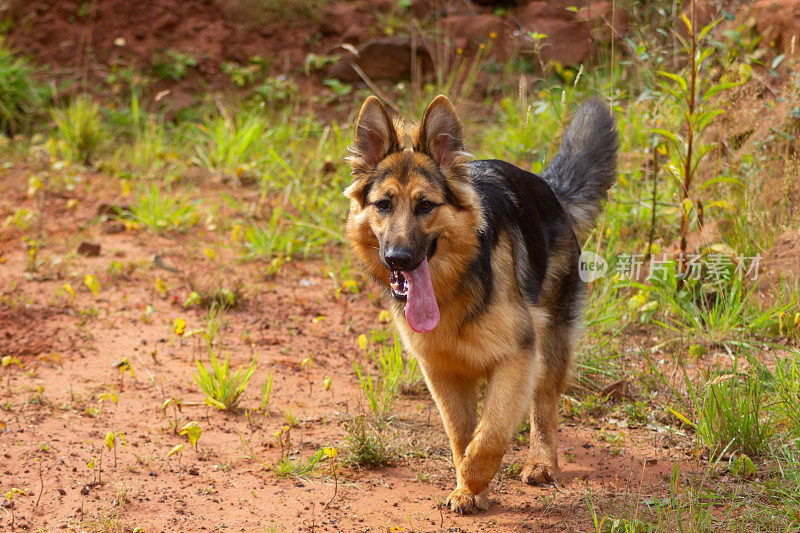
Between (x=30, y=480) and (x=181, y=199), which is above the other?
(x=30, y=480)

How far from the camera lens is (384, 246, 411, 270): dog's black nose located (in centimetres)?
381

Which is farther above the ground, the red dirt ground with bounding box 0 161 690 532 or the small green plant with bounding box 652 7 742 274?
the small green plant with bounding box 652 7 742 274

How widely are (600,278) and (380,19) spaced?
696 cm

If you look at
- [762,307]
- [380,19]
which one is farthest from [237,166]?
[762,307]

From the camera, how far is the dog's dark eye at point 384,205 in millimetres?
4098

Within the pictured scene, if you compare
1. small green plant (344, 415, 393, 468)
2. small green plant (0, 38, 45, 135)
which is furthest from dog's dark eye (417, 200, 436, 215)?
small green plant (0, 38, 45, 135)

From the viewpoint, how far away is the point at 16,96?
10.5m

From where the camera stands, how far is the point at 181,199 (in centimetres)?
853

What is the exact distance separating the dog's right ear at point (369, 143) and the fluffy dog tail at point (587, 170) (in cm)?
141

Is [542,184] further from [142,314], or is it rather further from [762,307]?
[142,314]

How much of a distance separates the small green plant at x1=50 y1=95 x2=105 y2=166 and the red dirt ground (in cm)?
245

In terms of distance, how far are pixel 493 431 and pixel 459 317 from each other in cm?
60

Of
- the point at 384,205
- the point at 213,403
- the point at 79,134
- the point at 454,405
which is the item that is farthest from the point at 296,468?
the point at 79,134

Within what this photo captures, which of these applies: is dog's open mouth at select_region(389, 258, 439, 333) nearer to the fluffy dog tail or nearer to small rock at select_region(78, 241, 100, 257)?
the fluffy dog tail
